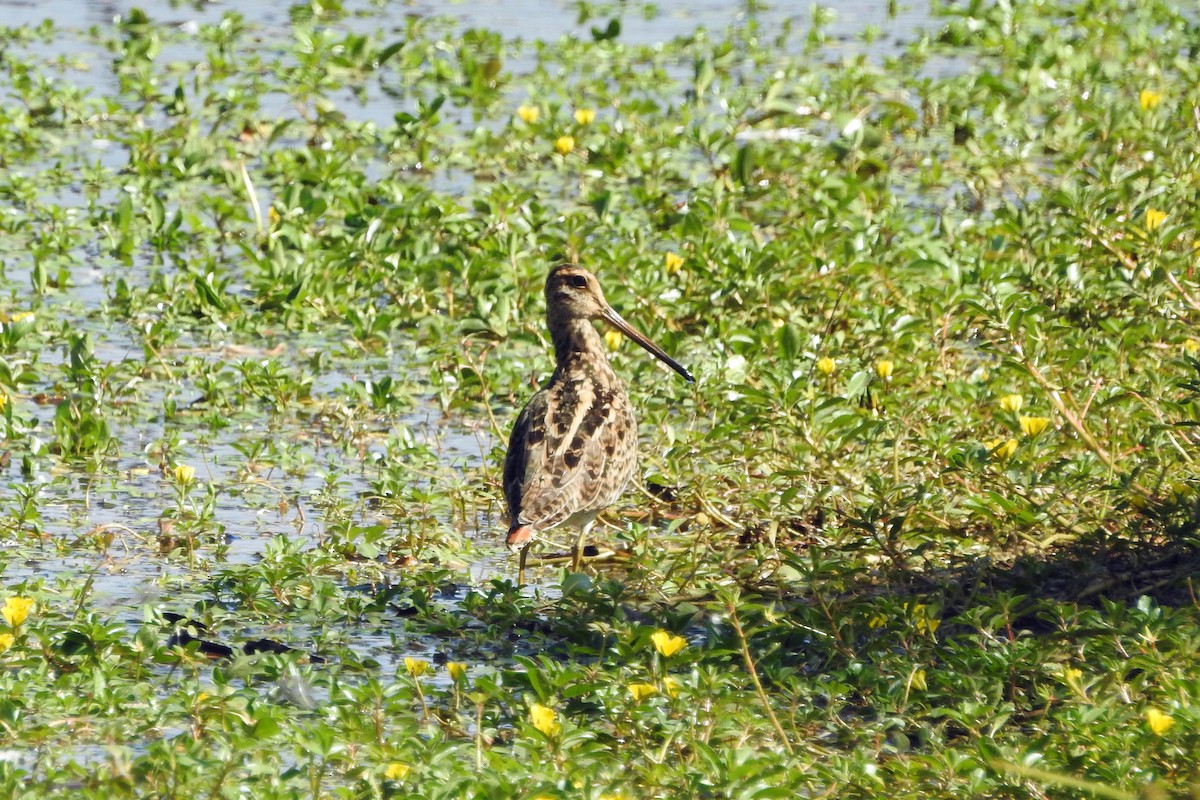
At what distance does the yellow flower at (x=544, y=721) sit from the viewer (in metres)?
4.47

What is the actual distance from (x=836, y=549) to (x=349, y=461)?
6.93 ft

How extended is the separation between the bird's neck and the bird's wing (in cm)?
26

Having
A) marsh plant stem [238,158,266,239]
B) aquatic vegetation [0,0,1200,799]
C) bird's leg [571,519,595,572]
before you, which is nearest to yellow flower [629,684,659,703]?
aquatic vegetation [0,0,1200,799]

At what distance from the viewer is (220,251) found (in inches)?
369

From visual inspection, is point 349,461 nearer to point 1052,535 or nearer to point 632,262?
point 632,262

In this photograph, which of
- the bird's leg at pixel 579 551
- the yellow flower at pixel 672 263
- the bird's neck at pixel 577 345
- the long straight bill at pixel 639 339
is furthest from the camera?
the yellow flower at pixel 672 263

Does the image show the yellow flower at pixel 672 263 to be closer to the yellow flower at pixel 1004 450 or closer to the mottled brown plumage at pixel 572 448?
the mottled brown plumage at pixel 572 448

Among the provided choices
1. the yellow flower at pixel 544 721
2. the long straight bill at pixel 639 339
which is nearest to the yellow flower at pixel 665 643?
the yellow flower at pixel 544 721

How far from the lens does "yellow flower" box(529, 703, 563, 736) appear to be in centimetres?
447

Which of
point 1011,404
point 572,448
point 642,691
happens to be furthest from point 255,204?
point 642,691

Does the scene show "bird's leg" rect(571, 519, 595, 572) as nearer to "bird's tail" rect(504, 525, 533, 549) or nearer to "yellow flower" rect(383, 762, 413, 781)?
"bird's tail" rect(504, 525, 533, 549)

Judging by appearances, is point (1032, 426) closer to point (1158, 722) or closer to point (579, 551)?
point (579, 551)

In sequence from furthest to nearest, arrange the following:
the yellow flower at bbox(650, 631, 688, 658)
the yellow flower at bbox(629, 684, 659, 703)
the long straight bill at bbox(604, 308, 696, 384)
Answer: the long straight bill at bbox(604, 308, 696, 384)
the yellow flower at bbox(650, 631, 688, 658)
the yellow flower at bbox(629, 684, 659, 703)

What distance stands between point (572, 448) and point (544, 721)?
1.75 metres
